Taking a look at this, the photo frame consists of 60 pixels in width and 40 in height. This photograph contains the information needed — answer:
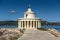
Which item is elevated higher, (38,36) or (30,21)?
(30,21)

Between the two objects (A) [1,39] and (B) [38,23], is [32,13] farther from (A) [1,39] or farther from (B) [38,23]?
(A) [1,39]

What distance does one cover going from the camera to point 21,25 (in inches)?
2547

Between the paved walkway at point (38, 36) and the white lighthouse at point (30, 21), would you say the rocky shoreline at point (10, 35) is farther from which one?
the white lighthouse at point (30, 21)

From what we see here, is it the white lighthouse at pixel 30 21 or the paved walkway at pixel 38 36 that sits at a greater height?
the white lighthouse at pixel 30 21

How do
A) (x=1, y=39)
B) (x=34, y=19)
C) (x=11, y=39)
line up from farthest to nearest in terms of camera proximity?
(x=34, y=19), (x=11, y=39), (x=1, y=39)

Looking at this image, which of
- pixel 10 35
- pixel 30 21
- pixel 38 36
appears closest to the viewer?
pixel 10 35

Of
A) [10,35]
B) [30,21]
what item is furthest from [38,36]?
[30,21]

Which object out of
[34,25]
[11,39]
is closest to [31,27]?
[34,25]

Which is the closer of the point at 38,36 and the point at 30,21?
the point at 38,36

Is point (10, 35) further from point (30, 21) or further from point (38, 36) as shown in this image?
point (30, 21)

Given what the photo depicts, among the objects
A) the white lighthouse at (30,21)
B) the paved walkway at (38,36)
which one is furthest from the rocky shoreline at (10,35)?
the white lighthouse at (30,21)

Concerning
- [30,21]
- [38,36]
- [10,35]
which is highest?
[30,21]

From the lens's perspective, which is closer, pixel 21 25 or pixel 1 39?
pixel 1 39

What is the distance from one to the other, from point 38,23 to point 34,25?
43.0 inches
